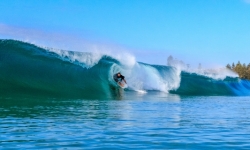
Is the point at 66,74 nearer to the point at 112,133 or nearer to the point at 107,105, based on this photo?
the point at 107,105

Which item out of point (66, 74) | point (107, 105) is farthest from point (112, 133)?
point (66, 74)

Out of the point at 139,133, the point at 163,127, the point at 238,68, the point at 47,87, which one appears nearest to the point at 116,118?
the point at 163,127

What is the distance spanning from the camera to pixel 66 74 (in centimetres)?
2658

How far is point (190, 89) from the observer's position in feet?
121

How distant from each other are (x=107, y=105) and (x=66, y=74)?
10.8 metres

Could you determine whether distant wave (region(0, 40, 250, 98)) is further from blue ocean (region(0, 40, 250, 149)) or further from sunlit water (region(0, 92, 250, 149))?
sunlit water (region(0, 92, 250, 149))

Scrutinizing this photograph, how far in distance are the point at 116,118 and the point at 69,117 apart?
1.23 meters

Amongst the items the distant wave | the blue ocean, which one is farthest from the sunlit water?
the distant wave

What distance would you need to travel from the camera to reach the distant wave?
75.6 ft

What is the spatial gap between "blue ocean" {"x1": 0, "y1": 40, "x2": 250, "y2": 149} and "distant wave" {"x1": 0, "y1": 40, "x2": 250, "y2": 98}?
0.05 metres

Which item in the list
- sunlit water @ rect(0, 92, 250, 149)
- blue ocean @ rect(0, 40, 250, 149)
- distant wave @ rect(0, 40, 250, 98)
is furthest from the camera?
distant wave @ rect(0, 40, 250, 98)

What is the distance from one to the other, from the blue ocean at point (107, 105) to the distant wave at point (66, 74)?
0.18 ft

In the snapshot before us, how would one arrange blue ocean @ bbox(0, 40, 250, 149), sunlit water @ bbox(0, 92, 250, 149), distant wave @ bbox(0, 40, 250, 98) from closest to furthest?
1. sunlit water @ bbox(0, 92, 250, 149)
2. blue ocean @ bbox(0, 40, 250, 149)
3. distant wave @ bbox(0, 40, 250, 98)

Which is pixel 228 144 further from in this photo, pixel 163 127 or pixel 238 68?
pixel 238 68
